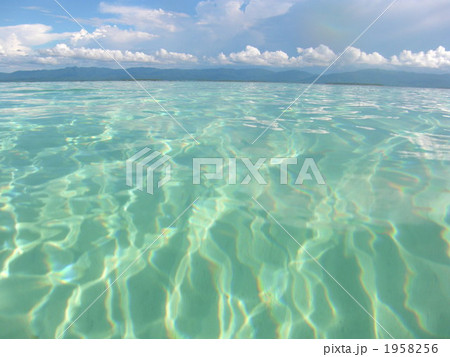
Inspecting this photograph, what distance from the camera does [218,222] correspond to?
9.37 ft

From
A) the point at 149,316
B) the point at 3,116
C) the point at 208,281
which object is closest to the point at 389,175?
the point at 208,281

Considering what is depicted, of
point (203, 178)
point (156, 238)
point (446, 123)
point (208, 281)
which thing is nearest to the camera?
point (208, 281)

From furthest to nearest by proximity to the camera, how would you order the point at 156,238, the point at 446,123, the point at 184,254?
1. the point at 446,123
2. the point at 156,238
3. the point at 184,254

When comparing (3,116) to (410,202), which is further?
(3,116)

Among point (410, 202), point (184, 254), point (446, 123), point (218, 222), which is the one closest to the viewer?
point (184, 254)

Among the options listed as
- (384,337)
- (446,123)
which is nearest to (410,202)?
(384,337)

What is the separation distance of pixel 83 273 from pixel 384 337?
2115 millimetres

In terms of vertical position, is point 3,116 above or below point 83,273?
below

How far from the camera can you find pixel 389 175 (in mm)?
3938

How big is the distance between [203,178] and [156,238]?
4.64 feet

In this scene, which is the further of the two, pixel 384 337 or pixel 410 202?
pixel 410 202
